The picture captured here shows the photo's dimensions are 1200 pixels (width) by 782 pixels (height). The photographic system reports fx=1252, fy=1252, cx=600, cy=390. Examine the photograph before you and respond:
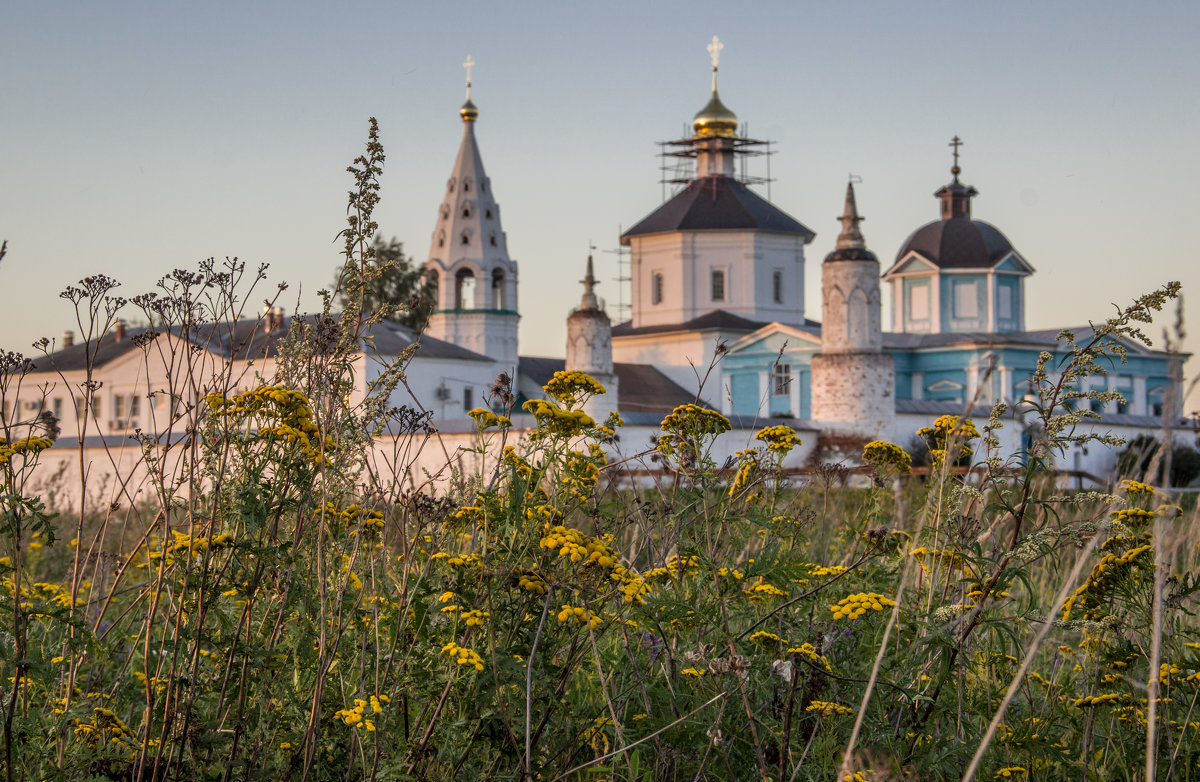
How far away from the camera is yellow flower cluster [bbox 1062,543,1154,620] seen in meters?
2.96

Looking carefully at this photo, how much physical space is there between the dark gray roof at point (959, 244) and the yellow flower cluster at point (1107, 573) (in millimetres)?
45873

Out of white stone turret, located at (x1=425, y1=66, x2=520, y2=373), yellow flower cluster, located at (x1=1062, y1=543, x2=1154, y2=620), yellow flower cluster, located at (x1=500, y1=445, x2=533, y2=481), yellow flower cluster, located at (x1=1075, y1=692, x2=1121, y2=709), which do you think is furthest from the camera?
white stone turret, located at (x1=425, y1=66, x2=520, y2=373)

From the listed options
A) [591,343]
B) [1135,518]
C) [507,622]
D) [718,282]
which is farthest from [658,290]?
[507,622]

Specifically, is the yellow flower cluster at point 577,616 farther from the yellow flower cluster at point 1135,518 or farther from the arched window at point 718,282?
the arched window at point 718,282

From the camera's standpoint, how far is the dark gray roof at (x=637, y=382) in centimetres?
3956

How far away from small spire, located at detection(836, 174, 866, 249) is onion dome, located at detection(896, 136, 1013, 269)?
70.6 feet

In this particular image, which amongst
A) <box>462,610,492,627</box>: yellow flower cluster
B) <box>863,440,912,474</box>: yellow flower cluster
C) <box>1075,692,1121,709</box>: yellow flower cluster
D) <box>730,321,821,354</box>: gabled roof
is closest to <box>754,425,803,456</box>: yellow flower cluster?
<box>863,440,912,474</box>: yellow flower cluster

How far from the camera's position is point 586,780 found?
3.52 metres

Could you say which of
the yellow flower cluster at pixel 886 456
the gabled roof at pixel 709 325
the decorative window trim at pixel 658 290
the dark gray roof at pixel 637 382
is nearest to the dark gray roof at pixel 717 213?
the decorative window trim at pixel 658 290

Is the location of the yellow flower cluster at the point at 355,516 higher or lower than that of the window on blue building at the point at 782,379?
lower

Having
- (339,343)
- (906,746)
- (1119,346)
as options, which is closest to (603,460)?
(339,343)

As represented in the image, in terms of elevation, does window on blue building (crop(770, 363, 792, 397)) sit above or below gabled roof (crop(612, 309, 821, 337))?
below

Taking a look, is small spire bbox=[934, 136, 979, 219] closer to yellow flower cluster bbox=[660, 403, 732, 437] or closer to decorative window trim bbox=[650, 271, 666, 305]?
decorative window trim bbox=[650, 271, 666, 305]

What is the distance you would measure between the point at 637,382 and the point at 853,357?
16542mm
